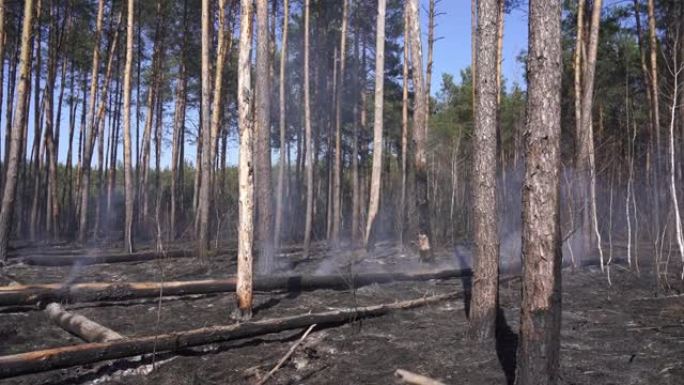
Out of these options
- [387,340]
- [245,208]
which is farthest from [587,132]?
[245,208]

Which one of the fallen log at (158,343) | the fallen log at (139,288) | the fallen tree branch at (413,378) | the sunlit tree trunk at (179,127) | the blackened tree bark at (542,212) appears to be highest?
the sunlit tree trunk at (179,127)

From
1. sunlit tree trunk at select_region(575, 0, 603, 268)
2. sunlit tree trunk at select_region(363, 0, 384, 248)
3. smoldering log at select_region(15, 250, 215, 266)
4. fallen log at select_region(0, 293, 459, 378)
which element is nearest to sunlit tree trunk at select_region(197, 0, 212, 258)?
smoldering log at select_region(15, 250, 215, 266)

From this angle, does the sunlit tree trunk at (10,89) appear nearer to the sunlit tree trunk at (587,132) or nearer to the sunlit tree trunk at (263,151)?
the sunlit tree trunk at (263,151)

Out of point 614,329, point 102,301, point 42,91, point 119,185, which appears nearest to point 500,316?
point 614,329

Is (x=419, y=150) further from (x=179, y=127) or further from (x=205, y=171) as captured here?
(x=179, y=127)

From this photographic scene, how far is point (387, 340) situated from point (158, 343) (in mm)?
2518

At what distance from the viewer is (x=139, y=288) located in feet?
25.6

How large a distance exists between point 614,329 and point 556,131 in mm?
3622

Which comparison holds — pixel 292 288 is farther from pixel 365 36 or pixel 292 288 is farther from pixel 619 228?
pixel 619 228

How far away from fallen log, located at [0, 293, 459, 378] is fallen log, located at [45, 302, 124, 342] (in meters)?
0.24

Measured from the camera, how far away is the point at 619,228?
23312 mm

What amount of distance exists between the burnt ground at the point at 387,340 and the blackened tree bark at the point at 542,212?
999 millimetres

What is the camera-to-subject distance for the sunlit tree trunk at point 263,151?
10086mm

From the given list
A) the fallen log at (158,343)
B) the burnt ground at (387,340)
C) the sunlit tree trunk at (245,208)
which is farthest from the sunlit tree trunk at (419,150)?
the sunlit tree trunk at (245,208)
